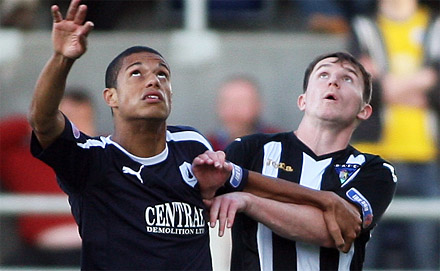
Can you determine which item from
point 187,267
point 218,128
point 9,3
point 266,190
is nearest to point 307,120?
point 266,190

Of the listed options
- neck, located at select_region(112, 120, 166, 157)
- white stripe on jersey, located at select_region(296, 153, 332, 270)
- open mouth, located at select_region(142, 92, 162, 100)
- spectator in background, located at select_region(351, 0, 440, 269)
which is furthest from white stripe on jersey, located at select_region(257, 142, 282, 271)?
spectator in background, located at select_region(351, 0, 440, 269)

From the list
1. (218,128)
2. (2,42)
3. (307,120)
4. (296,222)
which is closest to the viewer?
(296,222)

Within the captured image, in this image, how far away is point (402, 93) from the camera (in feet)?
A: 22.5

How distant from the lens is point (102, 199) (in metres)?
3.90

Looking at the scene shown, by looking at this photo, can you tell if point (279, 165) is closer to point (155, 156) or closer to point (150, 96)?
point (155, 156)

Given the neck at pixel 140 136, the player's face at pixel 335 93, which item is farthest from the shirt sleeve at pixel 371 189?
the neck at pixel 140 136

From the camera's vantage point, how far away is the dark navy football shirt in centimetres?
387

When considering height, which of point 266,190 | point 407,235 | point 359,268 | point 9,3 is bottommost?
point 407,235

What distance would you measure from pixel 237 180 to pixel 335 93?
55 cm

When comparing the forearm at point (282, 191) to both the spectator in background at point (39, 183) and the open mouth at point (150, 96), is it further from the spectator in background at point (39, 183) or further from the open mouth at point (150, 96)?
the spectator in background at point (39, 183)

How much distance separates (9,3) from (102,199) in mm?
3691

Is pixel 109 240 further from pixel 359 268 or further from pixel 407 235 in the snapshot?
pixel 407 235

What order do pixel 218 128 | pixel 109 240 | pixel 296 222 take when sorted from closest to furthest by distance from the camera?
pixel 109 240, pixel 296 222, pixel 218 128

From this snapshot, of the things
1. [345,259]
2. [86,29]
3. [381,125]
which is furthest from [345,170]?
[381,125]
